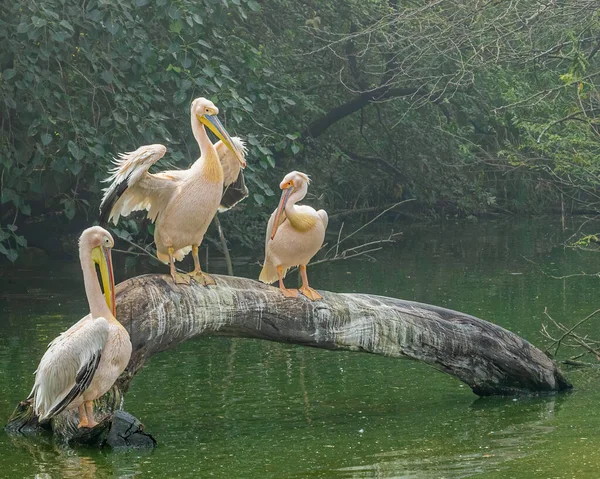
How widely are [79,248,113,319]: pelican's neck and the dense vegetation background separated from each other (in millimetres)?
4407

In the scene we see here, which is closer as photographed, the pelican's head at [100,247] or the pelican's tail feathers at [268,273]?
the pelican's head at [100,247]

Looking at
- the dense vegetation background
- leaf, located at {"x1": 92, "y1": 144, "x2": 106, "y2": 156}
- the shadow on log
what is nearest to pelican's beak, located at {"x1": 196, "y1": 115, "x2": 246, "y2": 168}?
the shadow on log

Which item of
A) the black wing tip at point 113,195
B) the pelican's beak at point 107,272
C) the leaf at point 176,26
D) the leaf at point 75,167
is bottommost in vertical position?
the pelican's beak at point 107,272

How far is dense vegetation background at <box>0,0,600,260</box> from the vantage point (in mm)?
11688

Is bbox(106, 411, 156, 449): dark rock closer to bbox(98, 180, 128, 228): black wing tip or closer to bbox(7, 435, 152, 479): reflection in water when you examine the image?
bbox(7, 435, 152, 479): reflection in water

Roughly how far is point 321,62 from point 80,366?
13.1 metres

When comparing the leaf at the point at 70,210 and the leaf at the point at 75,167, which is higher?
the leaf at the point at 75,167

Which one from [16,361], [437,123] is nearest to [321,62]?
[437,123]

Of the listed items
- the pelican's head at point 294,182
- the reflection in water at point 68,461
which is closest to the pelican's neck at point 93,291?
the reflection in water at point 68,461

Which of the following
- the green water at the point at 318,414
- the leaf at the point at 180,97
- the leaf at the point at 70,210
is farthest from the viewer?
the leaf at the point at 70,210

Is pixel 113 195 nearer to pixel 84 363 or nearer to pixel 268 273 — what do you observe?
pixel 84 363

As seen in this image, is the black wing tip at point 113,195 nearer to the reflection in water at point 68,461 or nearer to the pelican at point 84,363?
the pelican at point 84,363

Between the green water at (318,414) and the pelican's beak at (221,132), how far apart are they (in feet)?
5.56

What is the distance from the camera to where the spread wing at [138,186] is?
6.67 meters
